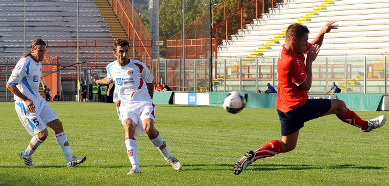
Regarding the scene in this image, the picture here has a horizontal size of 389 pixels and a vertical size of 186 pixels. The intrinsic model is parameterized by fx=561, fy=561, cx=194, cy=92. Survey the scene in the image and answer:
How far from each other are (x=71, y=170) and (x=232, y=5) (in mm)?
43054

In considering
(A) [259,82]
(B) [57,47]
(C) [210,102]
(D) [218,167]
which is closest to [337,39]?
(A) [259,82]

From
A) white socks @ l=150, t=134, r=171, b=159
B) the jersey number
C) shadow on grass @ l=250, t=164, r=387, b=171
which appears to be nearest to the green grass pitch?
shadow on grass @ l=250, t=164, r=387, b=171

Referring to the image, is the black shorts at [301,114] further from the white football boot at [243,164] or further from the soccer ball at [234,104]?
the soccer ball at [234,104]

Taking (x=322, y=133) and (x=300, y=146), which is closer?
(x=300, y=146)

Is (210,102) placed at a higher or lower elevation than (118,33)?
lower

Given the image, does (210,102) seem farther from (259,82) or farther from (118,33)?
(118,33)

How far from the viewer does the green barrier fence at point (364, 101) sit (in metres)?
28.3

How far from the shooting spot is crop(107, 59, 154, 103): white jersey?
7.99 meters

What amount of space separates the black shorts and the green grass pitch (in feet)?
2.24

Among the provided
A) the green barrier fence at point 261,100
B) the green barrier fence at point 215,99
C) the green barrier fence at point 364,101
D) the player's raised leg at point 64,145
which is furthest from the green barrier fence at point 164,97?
the player's raised leg at point 64,145

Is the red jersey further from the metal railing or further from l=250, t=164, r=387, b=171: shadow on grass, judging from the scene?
the metal railing

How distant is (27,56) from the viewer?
8.59 meters

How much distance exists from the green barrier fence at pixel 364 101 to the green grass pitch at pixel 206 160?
1309 centimetres

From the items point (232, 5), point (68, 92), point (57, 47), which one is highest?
point (232, 5)
